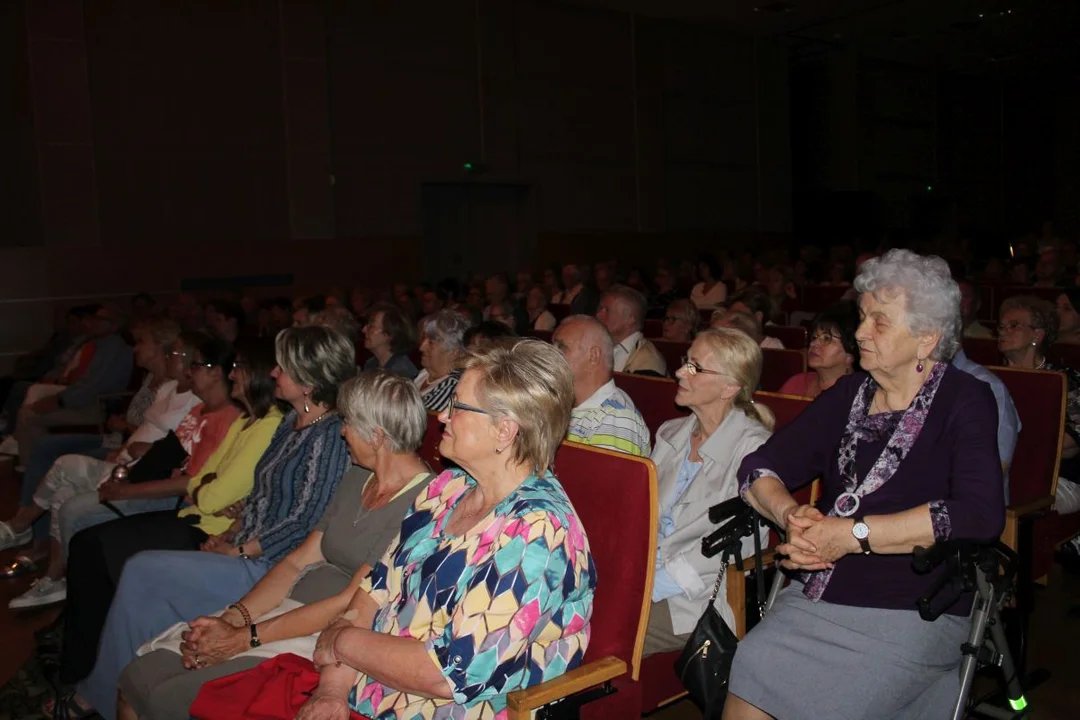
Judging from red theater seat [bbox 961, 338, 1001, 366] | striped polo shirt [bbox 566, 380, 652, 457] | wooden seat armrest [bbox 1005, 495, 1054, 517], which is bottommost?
wooden seat armrest [bbox 1005, 495, 1054, 517]

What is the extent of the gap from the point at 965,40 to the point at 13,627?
1619cm

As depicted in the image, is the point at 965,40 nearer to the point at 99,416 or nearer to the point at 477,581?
the point at 99,416

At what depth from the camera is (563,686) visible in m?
1.80

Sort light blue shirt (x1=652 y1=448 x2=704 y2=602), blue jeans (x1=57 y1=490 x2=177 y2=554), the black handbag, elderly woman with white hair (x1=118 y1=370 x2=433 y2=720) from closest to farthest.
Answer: the black handbag → elderly woman with white hair (x1=118 y1=370 x2=433 y2=720) → light blue shirt (x1=652 y1=448 x2=704 y2=602) → blue jeans (x1=57 y1=490 x2=177 y2=554)

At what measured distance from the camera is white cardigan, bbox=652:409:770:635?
2402 millimetres

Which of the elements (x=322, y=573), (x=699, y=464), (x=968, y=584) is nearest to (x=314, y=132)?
(x=322, y=573)

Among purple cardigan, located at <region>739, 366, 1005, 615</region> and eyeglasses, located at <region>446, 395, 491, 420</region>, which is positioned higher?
eyeglasses, located at <region>446, 395, 491, 420</region>

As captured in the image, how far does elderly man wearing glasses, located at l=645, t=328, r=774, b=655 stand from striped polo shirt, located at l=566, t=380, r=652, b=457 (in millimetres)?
111

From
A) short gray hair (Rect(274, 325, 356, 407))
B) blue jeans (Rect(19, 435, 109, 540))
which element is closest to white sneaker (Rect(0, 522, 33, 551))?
blue jeans (Rect(19, 435, 109, 540))

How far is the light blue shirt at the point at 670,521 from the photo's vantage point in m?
2.43

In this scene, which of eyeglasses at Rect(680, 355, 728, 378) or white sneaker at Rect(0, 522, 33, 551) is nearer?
eyeglasses at Rect(680, 355, 728, 378)

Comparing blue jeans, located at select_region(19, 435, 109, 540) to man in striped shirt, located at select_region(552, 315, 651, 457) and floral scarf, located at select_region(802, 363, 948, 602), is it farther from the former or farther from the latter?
floral scarf, located at select_region(802, 363, 948, 602)

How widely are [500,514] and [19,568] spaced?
3617 mm

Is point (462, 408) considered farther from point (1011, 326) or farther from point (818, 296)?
point (818, 296)
